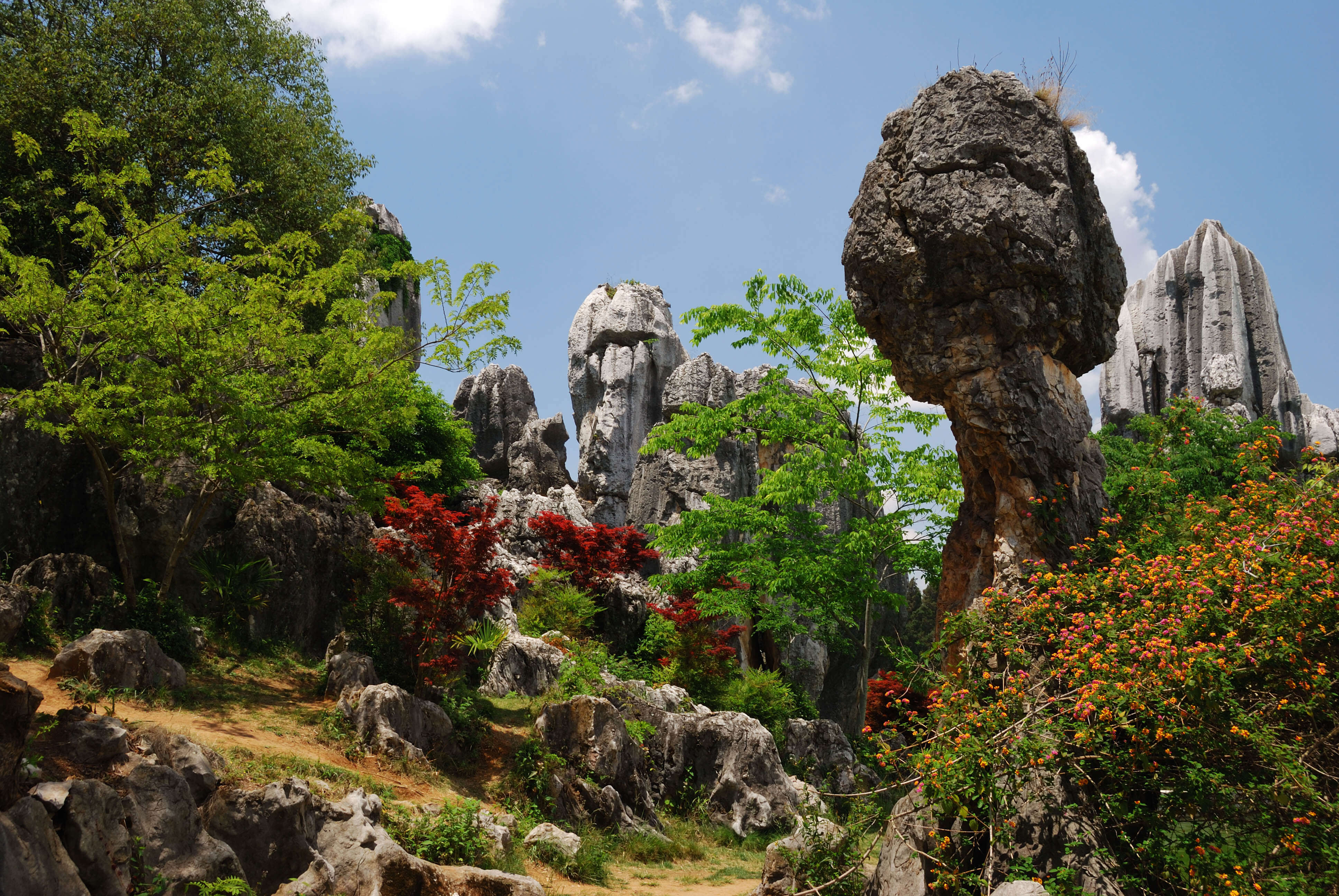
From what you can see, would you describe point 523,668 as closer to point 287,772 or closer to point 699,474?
point 287,772

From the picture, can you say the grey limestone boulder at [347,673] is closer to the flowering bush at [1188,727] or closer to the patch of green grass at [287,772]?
the patch of green grass at [287,772]

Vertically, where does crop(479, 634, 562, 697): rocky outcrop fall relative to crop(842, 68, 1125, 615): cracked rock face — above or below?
below

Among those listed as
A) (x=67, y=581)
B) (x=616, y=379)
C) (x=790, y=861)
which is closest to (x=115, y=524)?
(x=67, y=581)

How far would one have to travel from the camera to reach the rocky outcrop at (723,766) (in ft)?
37.3

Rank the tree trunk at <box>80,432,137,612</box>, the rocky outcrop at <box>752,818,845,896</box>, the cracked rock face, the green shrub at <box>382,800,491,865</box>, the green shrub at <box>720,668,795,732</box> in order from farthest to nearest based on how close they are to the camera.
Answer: the green shrub at <box>720,668,795,732</box>, the tree trunk at <box>80,432,137,612</box>, the cracked rock face, the rocky outcrop at <box>752,818,845,896</box>, the green shrub at <box>382,800,491,865</box>

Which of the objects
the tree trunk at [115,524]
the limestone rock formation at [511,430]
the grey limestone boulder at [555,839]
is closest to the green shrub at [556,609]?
the grey limestone boulder at [555,839]

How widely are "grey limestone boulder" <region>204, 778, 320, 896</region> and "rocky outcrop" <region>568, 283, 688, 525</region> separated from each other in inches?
872

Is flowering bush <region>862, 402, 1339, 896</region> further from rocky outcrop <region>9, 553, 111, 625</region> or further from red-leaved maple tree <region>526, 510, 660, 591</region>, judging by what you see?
rocky outcrop <region>9, 553, 111, 625</region>

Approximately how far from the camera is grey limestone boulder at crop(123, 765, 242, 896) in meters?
5.28

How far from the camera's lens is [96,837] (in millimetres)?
4852

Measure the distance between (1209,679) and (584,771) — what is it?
23.1 ft

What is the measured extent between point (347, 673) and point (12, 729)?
581 centimetres

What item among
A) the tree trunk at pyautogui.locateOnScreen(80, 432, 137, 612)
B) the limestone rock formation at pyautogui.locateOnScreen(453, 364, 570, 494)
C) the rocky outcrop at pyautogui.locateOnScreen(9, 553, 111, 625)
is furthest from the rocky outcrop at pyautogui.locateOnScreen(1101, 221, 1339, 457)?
the rocky outcrop at pyautogui.locateOnScreen(9, 553, 111, 625)

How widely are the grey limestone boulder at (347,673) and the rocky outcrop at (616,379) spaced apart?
18282 millimetres
